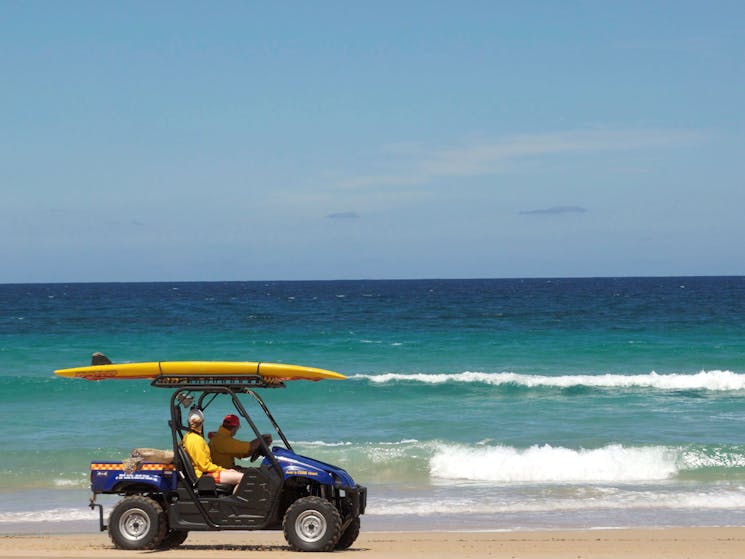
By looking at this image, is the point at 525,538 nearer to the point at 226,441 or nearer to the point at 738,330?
the point at 226,441

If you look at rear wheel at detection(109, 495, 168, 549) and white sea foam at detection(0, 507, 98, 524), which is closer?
rear wheel at detection(109, 495, 168, 549)

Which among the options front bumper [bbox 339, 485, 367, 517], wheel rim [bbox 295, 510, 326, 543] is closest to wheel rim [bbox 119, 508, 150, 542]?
wheel rim [bbox 295, 510, 326, 543]

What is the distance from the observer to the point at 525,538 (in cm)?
1172

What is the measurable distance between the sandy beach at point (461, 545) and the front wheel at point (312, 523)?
19cm

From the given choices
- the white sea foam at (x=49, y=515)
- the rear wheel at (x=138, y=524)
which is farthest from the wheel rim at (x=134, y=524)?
the white sea foam at (x=49, y=515)

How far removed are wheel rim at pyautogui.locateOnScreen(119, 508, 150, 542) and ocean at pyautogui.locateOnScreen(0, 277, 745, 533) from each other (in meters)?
3.12

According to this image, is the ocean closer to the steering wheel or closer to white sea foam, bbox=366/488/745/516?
white sea foam, bbox=366/488/745/516

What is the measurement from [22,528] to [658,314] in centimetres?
4985

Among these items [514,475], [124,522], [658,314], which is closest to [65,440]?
[514,475]

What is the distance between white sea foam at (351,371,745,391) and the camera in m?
27.3

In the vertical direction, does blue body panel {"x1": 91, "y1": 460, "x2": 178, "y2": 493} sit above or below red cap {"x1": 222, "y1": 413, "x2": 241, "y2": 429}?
below

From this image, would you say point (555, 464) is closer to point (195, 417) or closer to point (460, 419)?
point (460, 419)

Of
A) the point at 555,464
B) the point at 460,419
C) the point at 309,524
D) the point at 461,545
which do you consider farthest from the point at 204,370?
the point at 460,419

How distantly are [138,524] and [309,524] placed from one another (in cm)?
168
